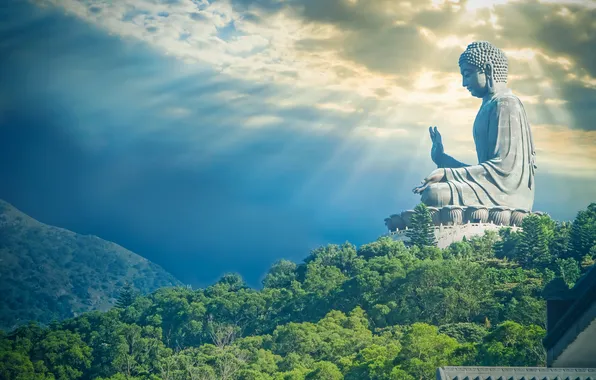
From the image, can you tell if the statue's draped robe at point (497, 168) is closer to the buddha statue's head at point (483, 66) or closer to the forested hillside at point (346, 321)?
the buddha statue's head at point (483, 66)

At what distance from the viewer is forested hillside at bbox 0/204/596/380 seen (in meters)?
25.2

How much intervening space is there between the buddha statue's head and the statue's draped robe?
0.56 metres

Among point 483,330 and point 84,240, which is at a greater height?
point 84,240

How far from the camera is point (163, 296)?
37562 millimetres

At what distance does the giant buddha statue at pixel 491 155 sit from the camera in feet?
132

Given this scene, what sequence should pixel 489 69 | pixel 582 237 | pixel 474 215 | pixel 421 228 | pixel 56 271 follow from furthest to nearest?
pixel 56 271 < pixel 489 69 < pixel 474 215 < pixel 421 228 < pixel 582 237

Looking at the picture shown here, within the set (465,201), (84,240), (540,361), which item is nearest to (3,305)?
(84,240)

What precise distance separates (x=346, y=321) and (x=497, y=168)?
40.6 ft

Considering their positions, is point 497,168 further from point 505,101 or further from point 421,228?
point 421,228

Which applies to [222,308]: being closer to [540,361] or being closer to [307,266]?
[307,266]

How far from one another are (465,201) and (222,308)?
10241mm

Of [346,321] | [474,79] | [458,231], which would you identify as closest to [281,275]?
[458,231]

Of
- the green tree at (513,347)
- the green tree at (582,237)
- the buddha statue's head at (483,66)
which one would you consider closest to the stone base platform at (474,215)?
the buddha statue's head at (483,66)

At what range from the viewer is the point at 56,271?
58469 mm
